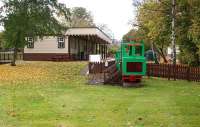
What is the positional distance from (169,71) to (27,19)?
1627 centimetres

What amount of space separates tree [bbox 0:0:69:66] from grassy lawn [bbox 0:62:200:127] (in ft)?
61.5

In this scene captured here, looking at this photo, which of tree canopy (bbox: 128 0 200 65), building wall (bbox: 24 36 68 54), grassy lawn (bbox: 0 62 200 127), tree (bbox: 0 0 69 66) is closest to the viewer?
grassy lawn (bbox: 0 62 200 127)

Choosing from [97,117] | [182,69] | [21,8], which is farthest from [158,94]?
[21,8]

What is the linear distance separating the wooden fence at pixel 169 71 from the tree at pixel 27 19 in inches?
462

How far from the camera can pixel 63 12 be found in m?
43.8

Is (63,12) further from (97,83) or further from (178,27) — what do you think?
(97,83)

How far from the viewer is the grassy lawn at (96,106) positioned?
40.7ft

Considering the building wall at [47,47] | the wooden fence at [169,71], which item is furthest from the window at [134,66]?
the building wall at [47,47]

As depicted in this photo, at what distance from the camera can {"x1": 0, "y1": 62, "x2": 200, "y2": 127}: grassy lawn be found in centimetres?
1241

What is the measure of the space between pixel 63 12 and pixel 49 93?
81.7 ft

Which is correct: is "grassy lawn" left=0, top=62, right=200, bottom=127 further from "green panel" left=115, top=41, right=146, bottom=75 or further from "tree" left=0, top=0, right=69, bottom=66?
"tree" left=0, top=0, right=69, bottom=66

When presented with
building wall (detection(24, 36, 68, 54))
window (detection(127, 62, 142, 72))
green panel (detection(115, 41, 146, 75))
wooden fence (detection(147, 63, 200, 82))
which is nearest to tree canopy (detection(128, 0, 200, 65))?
wooden fence (detection(147, 63, 200, 82))

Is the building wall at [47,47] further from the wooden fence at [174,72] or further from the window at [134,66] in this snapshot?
the window at [134,66]

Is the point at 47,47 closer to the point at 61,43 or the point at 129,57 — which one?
the point at 61,43
